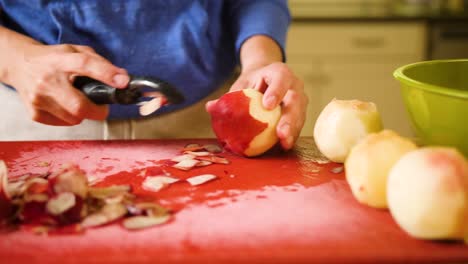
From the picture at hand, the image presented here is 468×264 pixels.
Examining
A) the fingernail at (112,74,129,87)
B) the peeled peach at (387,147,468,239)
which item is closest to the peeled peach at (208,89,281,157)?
the fingernail at (112,74,129,87)

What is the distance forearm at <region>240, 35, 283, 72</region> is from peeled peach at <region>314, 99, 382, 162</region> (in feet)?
0.73

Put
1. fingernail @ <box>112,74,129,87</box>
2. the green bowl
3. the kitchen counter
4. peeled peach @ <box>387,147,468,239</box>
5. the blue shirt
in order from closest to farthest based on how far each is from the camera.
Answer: peeled peach @ <box>387,147,468,239</box>, the green bowl, fingernail @ <box>112,74,129,87</box>, the blue shirt, the kitchen counter

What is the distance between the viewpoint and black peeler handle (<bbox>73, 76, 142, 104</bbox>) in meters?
0.65

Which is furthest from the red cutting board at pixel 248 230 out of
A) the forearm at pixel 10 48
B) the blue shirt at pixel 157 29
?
the blue shirt at pixel 157 29

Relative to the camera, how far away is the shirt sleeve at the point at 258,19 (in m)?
0.92

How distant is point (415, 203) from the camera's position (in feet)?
1.44

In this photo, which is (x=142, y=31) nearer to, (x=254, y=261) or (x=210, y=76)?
(x=210, y=76)

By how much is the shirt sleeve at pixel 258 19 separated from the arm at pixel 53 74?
0.30 m

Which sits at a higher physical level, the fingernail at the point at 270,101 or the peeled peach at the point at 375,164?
the fingernail at the point at 270,101

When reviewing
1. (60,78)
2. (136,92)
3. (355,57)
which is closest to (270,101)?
(136,92)

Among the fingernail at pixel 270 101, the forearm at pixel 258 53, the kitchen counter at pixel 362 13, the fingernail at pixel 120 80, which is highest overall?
the kitchen counter at pixel 362 13

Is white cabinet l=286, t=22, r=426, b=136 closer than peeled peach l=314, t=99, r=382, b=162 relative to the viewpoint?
No

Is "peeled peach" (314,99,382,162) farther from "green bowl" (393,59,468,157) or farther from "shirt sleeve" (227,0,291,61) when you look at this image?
"shirt sleeve" (227,0,291,61)

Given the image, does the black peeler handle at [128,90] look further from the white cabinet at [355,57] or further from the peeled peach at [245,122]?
the white cabinet at [355,57]
